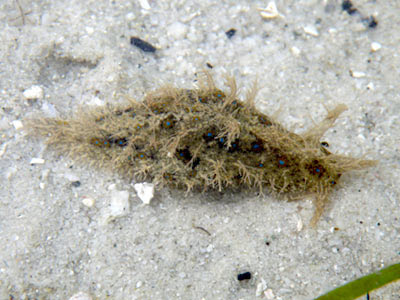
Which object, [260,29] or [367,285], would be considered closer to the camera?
[367,285]

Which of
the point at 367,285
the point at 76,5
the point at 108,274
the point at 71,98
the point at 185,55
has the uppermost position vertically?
the point at 76,5

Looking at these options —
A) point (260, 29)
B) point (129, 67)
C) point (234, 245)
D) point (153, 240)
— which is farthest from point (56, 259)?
point (260, 29)

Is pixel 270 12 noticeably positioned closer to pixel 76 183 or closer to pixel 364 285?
pixel 76 183

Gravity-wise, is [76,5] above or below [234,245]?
above

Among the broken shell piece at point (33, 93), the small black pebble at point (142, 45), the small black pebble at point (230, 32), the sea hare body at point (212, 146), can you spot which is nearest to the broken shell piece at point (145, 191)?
the sea hare body at point (212, 146)

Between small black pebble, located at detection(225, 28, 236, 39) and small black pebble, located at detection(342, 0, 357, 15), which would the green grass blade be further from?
small black pebble, located at detection(342, 0, 357, 15)

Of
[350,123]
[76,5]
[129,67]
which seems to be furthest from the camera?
[76,5]

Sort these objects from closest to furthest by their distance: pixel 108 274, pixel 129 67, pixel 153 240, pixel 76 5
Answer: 1. pixel 108 274
2. pixel 153 240
3. pixel 129 67
4. pixel 76 5

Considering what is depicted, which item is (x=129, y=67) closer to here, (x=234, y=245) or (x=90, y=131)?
(x=90, y=131)

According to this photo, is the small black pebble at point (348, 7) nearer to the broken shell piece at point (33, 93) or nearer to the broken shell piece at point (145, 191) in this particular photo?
the broken shell piece at point (145, 191)
